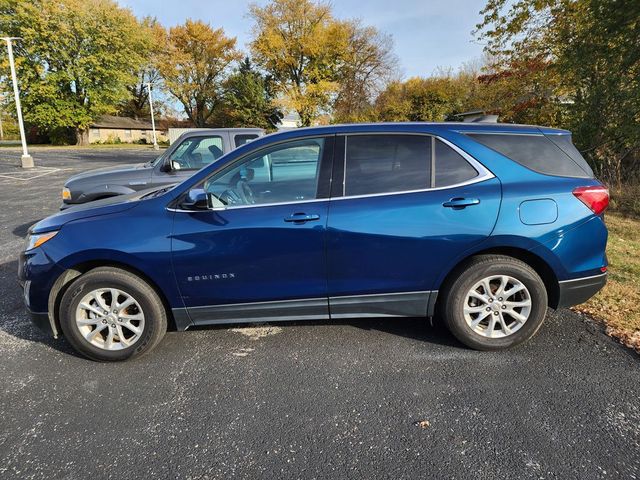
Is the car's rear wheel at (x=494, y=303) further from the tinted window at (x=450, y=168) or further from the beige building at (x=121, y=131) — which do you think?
the beige building at (x=121, y=131)

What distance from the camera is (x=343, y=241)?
3045mm

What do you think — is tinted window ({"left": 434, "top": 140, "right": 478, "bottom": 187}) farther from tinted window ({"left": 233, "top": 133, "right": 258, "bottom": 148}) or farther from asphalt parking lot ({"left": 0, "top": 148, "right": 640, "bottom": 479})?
tinted window ({"left": 233, "top": 133, "right": 258, "bottom": 148})

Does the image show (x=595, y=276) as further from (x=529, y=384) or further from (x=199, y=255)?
(x=199, y=255)

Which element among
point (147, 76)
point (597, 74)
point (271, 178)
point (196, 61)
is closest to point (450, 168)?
point (271, 178)

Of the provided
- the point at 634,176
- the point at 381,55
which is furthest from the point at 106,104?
the point at 634,176

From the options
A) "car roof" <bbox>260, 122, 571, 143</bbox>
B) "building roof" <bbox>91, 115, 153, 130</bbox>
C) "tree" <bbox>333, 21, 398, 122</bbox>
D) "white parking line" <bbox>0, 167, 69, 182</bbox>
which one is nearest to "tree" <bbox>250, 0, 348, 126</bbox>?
"tree" <bbox>333, 21, 398, 122</bbox>

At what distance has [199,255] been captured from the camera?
3.07 m

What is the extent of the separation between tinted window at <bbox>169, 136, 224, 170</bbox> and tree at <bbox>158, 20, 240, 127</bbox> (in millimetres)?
50628

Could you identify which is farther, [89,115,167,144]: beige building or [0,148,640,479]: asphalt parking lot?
[89,115,167,144]: beige building

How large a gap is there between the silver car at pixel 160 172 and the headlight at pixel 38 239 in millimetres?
2770

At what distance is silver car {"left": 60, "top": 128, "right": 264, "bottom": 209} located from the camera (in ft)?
19.8

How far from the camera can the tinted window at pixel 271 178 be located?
10.4 feet

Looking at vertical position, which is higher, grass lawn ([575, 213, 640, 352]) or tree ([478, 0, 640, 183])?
tree ([478, 0, 640, 183])

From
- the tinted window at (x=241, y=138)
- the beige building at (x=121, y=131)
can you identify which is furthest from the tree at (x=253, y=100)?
the tinted window at (x=241, y=138)
